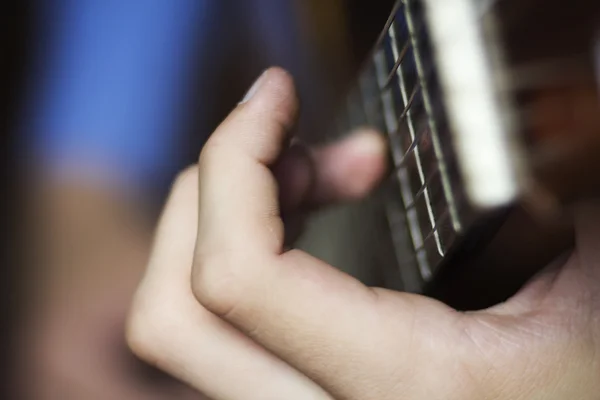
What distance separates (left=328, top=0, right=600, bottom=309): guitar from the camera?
0.74 feet

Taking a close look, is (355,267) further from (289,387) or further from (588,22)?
(588,22)

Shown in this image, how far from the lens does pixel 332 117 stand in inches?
22.4

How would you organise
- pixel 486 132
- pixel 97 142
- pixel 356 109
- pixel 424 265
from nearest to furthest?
pixel 486 132
pixel 424 265
pixel 356 109
pixel 97 142

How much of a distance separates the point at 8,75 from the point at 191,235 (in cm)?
53

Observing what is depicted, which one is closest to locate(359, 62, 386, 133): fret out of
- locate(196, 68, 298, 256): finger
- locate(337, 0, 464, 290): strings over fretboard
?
locate(337, 0, 464, 290): strings over fretboard

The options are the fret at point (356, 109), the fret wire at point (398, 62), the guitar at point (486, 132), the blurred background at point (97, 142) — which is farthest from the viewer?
the blurred background at point (97, 142)

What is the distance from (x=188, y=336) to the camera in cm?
36

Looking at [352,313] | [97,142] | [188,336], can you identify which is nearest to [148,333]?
[188,336]

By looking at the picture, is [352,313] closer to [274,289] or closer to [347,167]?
[274,289]

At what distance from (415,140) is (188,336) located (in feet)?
0.52

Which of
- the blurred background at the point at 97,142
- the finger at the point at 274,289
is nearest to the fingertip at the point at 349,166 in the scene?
the finger at the point at 274,289

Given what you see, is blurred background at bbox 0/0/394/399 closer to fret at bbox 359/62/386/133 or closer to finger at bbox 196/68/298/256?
fret at bbox 359/62/386/133

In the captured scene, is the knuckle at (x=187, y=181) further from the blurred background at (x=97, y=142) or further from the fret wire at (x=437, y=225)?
the blurred background at (x=97, y=142)

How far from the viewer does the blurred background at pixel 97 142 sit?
68 cm
